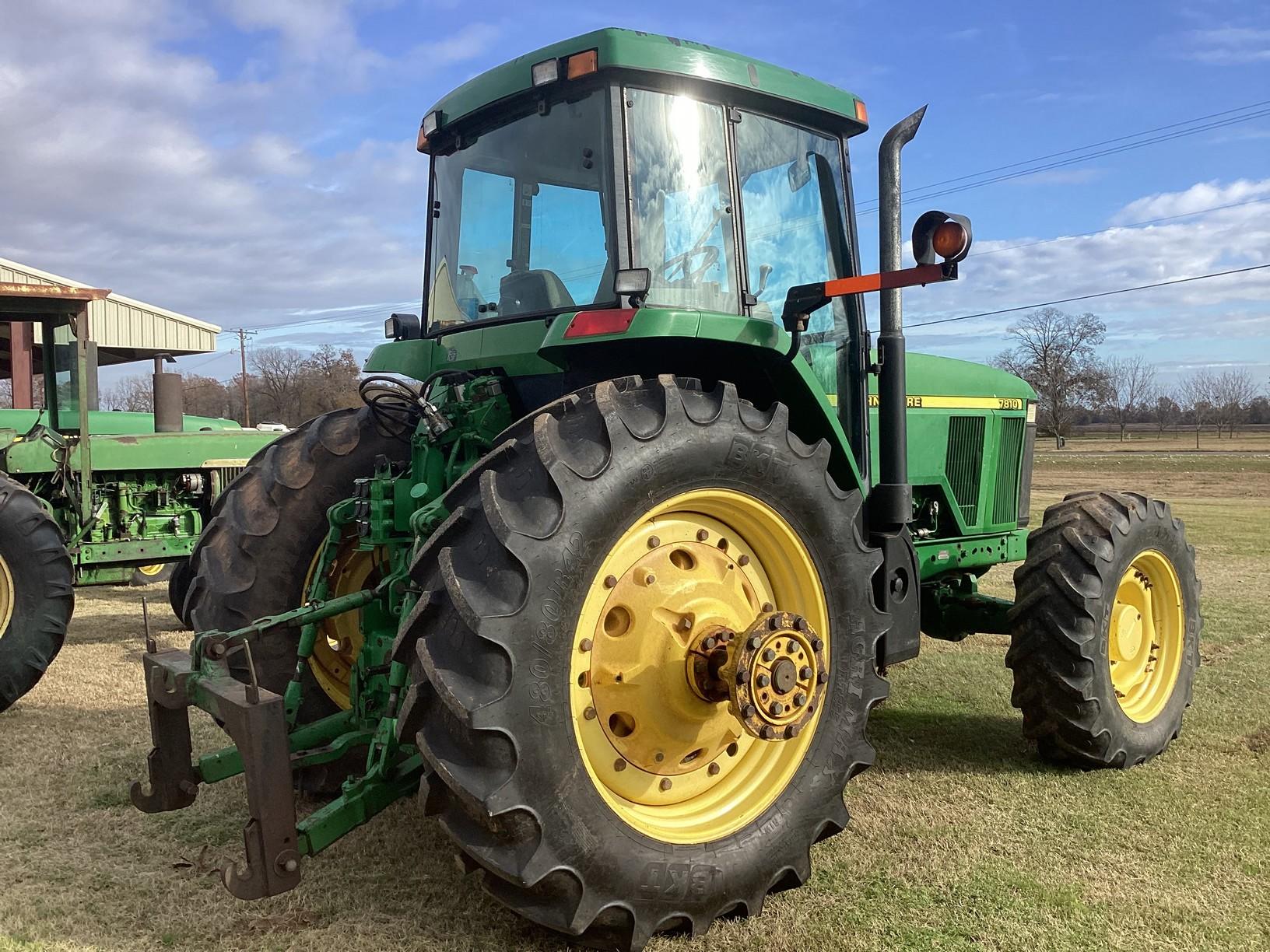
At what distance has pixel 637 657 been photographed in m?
2.75

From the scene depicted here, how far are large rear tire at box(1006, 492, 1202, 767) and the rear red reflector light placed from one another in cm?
234

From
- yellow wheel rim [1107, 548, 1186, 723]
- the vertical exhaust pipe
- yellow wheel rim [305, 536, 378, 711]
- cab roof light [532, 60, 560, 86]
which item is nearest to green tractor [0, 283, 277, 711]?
yellow wheel rim [305, 536, 378, 711]

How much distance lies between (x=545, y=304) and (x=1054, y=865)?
2.49 meters

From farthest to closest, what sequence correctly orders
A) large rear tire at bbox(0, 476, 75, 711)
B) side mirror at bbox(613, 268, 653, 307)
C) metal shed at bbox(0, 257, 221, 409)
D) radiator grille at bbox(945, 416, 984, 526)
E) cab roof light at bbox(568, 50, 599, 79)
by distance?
metal shed at bbox(0, 257, 221, 409)
large rear tire at bbox(0, 476, 75, 711)
radiator grille at bbox(945, 416, 984, 526)
cab roof light at bbox(568, 50, 599, 79)
side mirror at bbox(613, 268, 653, 307)

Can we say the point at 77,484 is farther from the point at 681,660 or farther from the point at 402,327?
the point at 681,660

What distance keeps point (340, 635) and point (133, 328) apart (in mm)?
22856

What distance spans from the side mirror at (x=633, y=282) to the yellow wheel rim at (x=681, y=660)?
2.11 feet

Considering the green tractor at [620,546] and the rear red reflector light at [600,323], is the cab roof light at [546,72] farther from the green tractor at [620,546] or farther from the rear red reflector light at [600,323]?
the rear red reflector light at [600,323]

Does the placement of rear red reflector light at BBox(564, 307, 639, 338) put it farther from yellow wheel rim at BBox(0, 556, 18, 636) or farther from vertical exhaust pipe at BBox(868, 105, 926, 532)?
yellow wheel rim at BBox(0, 556, 18, 636)

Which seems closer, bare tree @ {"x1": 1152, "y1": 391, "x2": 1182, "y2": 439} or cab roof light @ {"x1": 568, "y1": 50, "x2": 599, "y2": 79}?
cab roof light @ {"x1": 568, "y1": 50, "x2": 599, "y2": 79}

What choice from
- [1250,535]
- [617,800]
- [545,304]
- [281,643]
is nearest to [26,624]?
[281,643]

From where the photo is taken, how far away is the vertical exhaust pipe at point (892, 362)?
3.71m

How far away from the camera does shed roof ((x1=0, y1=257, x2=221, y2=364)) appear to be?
21812mm

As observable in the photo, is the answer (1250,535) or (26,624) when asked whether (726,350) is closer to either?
(26,624)
